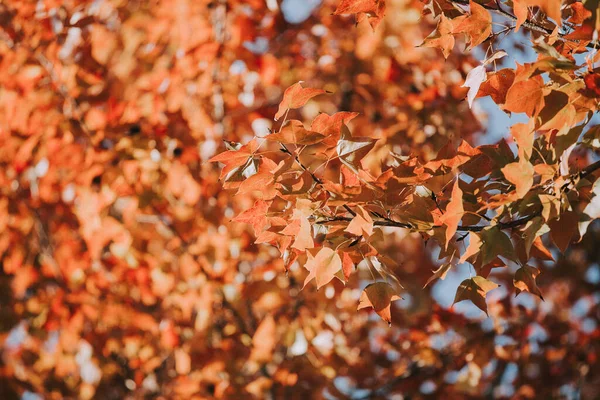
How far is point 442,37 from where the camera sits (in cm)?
128

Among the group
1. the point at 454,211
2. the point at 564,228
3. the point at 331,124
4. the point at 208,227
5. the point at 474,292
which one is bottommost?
the point at 208,227

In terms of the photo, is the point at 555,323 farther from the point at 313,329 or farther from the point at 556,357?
the point at 313,329

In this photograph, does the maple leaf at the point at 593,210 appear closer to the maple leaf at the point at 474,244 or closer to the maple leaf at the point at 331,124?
the maple leaf at the point at 474,244

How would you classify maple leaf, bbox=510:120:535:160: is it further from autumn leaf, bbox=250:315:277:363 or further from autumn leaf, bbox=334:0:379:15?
autumn leaf, bbox=250:315:277:363

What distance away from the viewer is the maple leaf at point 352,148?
1.10 meters

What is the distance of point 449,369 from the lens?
2.70m

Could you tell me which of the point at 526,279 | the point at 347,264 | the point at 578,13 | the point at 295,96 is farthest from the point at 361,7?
the point at 526,279

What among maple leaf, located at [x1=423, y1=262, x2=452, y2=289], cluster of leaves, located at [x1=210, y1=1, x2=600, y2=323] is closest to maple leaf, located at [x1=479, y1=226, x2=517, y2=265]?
cluster of leaves, located at [x1=210, y1=1, x2=600, y2=323]

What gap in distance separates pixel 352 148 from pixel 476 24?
1.20ft

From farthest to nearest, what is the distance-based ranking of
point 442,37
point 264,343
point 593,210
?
1. point 264,343
2. point 442,37
3. point 593,210

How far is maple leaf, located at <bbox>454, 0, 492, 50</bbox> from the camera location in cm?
119

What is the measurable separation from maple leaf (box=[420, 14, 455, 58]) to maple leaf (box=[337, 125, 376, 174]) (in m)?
0.30

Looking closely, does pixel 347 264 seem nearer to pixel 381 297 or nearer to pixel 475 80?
pixel 381 297

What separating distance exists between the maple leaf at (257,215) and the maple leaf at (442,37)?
46cm
